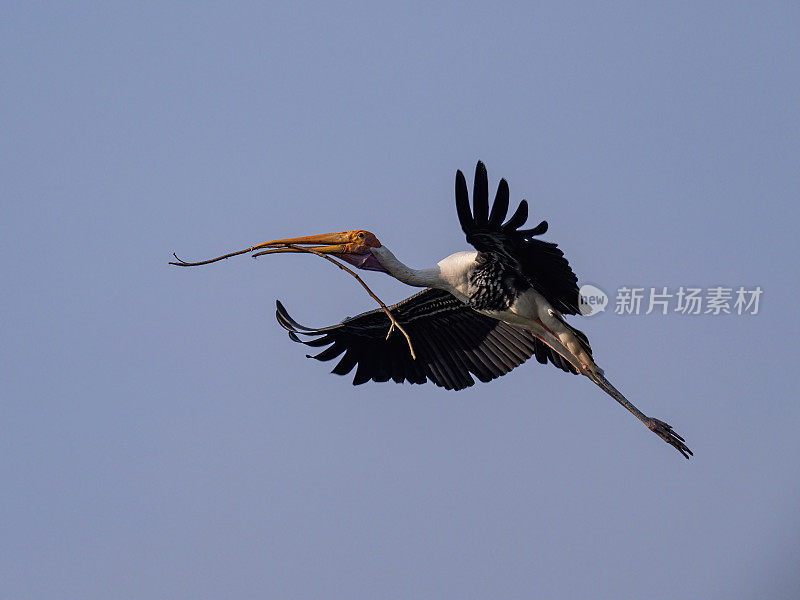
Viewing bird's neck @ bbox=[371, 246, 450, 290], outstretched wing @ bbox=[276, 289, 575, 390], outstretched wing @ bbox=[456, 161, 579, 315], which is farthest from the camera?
outstretched wing @ bbox=[276, 289, 575, 390]

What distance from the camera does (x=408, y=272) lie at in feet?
53.9

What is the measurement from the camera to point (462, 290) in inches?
662

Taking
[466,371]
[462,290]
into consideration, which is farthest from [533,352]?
[462,290]

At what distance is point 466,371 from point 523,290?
102 inches

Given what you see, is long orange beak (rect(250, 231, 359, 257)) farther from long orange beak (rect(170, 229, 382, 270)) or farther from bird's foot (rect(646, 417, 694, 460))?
bird's foot (rect(646, 417, 694, 460))

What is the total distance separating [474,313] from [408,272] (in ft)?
9.29

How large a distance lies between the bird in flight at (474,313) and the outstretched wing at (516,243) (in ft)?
0.04

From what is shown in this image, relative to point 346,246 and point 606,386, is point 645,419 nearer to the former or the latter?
point 606,386

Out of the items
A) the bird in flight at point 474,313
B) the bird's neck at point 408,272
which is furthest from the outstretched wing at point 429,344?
the bird's neck at point 408,272

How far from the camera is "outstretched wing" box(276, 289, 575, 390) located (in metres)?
18.9

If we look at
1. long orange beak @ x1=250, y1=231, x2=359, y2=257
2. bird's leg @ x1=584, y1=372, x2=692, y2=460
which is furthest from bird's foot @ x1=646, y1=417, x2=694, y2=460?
long orange beak @ x1=250, y1=231, x2=359, y2=257

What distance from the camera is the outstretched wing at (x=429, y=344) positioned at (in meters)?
18.9

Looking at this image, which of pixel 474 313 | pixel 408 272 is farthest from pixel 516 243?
pixel 474 313

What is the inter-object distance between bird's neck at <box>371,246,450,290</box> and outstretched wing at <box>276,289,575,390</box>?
199 cm
